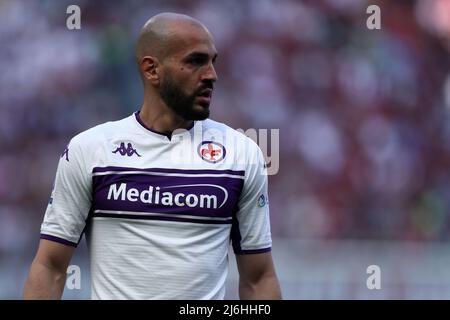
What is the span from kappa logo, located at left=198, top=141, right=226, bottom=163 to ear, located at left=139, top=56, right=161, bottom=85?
1.03 ft

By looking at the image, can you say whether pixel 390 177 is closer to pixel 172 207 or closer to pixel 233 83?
pixel 233 83

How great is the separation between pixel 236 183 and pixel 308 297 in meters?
4.11

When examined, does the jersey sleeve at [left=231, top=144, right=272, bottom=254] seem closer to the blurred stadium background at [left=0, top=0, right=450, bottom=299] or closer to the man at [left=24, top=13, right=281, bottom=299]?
the man at [left=24, top=13, right=281, bottom=299]

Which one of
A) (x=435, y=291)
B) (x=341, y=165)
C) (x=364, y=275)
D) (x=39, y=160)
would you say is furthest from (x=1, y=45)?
(x=435, y=291)

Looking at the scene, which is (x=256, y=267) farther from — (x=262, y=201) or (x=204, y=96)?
(x=204, y=96)

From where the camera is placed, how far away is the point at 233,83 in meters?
8.46

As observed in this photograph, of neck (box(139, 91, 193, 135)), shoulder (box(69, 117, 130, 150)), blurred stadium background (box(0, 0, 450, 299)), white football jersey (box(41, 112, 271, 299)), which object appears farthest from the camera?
blurred stadium background (box(0, 0, 450, 299))

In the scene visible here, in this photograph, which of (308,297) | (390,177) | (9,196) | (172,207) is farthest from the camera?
(390,177)

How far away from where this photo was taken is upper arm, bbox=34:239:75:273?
331 centimetres

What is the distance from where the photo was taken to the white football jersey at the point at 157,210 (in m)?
3.26

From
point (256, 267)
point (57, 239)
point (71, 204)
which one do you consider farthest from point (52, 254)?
point (256, 267)

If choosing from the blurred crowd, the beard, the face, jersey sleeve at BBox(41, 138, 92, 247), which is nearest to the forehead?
the face

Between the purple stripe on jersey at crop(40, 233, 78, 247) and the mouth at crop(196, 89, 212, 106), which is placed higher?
the mouth at crop(196, 89, 212, 106)

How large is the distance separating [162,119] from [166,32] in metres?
0.34
